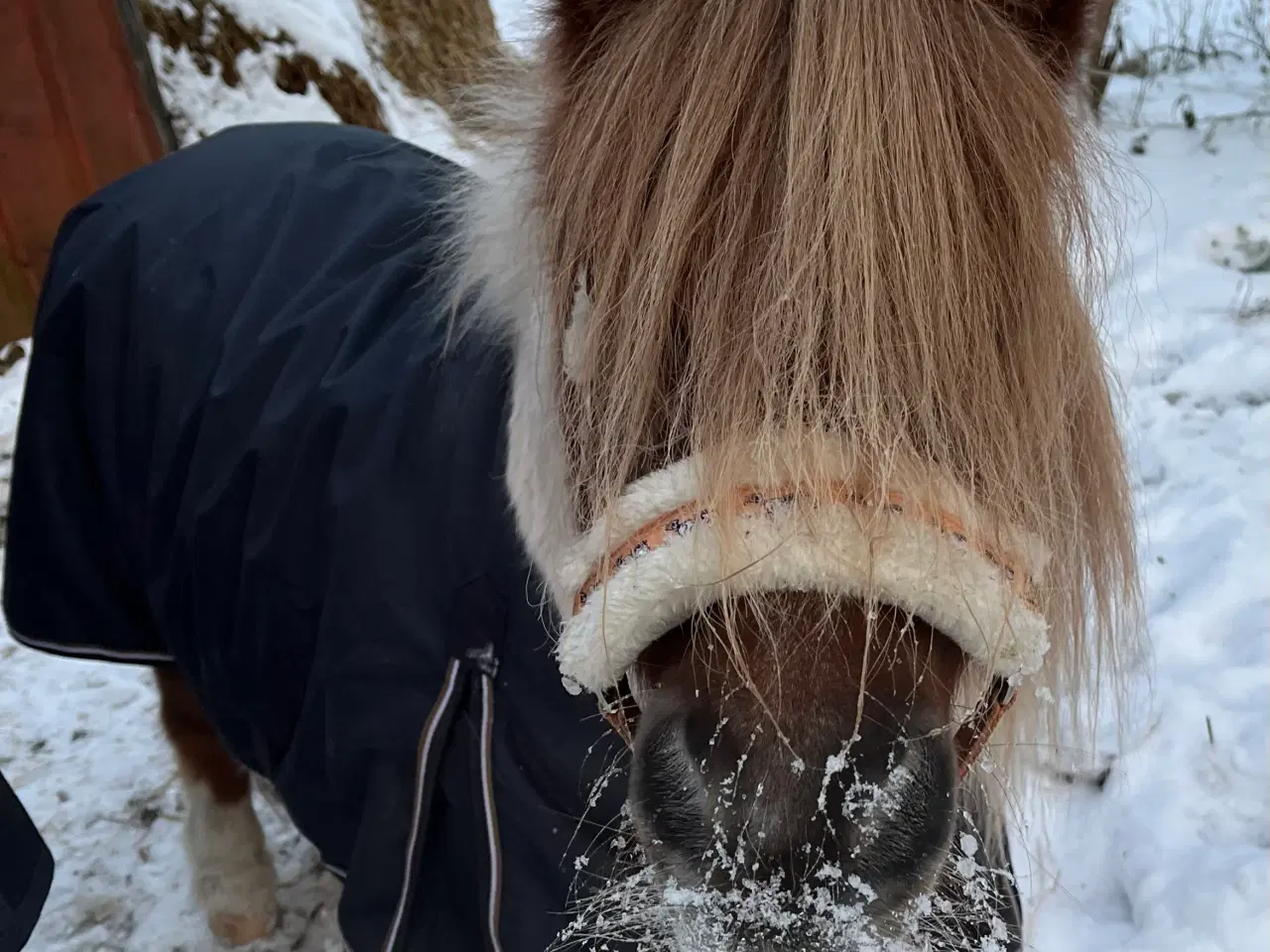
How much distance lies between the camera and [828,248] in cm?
60

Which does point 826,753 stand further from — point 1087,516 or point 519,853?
point 519,853

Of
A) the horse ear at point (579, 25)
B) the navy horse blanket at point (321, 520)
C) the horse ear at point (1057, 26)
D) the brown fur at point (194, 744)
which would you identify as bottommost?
the brown fur at point (194, 744)

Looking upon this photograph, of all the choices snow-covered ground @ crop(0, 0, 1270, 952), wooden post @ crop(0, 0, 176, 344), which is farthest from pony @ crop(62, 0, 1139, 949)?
wooden post @ crop(0, 0, 176, 344)

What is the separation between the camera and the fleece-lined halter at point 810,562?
0.60m

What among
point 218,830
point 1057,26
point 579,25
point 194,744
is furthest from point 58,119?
point 1057,26

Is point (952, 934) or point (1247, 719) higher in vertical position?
point (952, 934)

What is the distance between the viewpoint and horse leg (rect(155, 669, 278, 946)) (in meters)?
1.57

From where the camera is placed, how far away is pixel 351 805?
112 centimetres

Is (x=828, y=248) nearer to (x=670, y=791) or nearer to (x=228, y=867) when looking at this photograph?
(x=670, y=791)

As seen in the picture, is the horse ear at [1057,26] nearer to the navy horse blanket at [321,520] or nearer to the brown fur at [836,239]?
the brown fur at [836,239]

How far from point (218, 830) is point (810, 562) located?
1.38m

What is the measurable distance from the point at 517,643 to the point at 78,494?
87 centimetres

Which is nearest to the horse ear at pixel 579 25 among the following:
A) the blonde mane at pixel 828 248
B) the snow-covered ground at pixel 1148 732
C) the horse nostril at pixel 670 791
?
the blonde mane at pixel 828 248

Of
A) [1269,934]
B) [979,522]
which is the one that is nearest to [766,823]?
[979,522]
